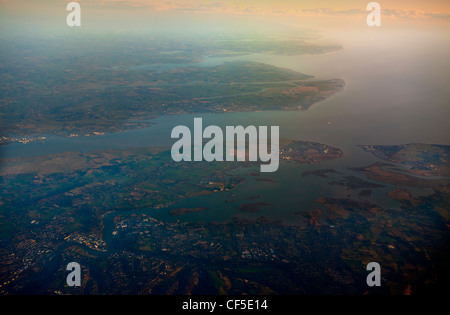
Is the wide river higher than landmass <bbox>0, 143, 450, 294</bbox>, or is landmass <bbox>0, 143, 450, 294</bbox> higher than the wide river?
the wide river

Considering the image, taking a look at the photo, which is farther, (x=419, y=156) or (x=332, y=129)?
(x=332, y=129)

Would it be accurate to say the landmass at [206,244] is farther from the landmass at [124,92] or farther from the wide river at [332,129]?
the landmass at [124,92]

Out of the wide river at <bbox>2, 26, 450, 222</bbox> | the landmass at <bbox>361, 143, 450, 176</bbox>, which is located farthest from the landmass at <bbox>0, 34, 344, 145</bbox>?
the landmass at <bbox>361, 143, 450, 176</bbox>

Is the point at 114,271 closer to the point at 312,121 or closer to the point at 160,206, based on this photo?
the point at 160,206

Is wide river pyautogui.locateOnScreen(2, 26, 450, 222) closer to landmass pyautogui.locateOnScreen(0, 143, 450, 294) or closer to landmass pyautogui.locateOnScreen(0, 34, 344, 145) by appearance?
landmass pyautogui.locateOnScreen(0, 143, 450, 294)

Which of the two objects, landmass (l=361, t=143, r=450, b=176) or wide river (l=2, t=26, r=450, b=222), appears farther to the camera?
landmass (l=361, t=143, r=450, b=176)

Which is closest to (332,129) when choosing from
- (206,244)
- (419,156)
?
(419,156)

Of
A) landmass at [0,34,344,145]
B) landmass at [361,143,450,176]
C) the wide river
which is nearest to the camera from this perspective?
the wide river

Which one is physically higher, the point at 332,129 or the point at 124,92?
the point at 124,92

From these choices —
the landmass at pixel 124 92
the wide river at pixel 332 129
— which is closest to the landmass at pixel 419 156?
the wide river at pixel 332 129

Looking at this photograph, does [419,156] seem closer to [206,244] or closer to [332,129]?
[332,129]
